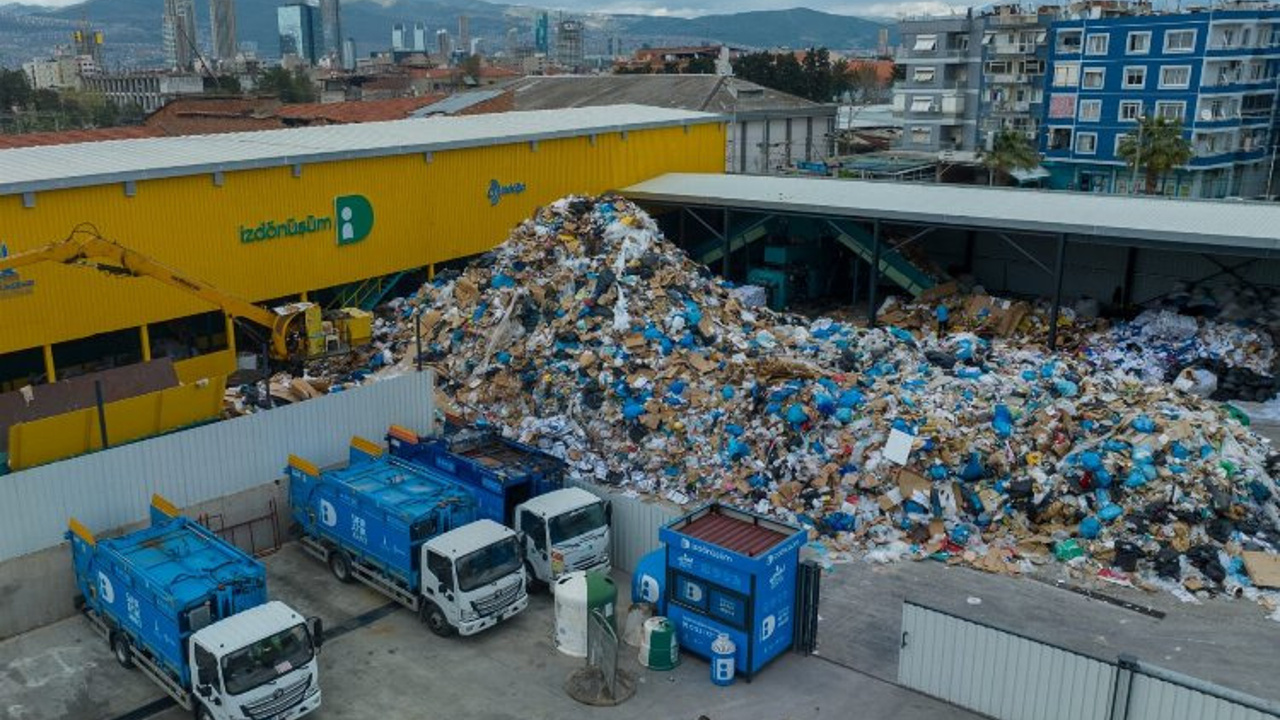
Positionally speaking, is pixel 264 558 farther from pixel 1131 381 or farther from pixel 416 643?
pixel 1131 381

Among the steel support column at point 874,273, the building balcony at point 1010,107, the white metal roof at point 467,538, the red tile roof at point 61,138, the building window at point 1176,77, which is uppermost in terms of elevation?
the building window at point 1176,77

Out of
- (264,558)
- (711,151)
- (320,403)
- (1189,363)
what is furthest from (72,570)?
(711,151)

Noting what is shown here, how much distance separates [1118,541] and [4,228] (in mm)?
21617

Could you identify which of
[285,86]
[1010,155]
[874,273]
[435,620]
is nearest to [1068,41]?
[1010,155]

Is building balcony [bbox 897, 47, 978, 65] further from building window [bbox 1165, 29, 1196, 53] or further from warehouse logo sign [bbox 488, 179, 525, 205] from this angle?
warehouse logo sign [bbox 488, 179, 525, 205]

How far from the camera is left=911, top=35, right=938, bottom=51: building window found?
62.0 meters

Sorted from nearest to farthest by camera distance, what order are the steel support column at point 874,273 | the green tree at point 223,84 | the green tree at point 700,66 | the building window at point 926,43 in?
the steel support column at point 874,273 < the building window at point 926,43 < the green tree at point 700,66 < the green tree at point 223,84

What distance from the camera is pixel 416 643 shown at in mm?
14328

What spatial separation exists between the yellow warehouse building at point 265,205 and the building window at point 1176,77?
33.1m

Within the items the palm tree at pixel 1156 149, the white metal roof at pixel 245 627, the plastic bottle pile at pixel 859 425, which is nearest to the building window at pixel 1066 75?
the palm tree at pixel 1156 149

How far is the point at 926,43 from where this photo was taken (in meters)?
62.3

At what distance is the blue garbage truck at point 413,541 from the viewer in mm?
13969

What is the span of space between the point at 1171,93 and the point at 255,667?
55180 millimetres

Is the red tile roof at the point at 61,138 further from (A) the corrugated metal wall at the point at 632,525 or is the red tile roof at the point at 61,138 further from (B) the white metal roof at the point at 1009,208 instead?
(A) the corrugated metal wall at the point at 632,525
